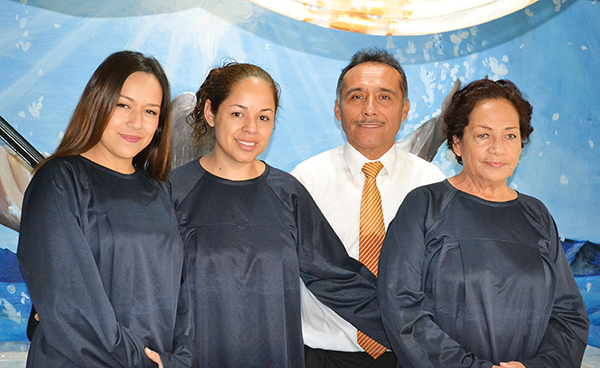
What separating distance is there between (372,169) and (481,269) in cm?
72

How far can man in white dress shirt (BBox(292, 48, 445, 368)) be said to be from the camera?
2334 millimetres

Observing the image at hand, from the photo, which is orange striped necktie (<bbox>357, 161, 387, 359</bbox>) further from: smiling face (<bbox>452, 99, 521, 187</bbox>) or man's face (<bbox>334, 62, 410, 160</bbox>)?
smiling face (<bbox>452, 99, 521, 187</bbox>)

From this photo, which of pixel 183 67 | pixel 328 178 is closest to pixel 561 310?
pixel 328 178

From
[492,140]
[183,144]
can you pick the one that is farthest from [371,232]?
[183,144]

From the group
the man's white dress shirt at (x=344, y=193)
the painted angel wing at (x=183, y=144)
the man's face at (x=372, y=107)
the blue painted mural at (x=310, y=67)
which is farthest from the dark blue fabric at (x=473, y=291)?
the blue painted mural at (x=310, y=67)

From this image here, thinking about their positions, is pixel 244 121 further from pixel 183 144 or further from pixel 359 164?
pixel 183 144

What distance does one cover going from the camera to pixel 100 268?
162 cm

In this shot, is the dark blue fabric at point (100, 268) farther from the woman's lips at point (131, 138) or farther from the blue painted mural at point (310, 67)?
the blue painted mural at point (310, 67)

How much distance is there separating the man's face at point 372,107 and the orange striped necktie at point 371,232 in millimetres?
134

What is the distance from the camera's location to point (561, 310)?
1.91 meters

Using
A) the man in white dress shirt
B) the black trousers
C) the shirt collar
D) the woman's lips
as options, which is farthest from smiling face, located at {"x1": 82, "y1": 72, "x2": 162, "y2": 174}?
the black trousers

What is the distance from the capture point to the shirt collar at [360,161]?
242 cm

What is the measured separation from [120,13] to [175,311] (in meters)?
2.75

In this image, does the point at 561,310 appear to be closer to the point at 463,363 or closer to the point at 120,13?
the point at 463,363
